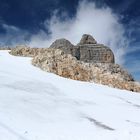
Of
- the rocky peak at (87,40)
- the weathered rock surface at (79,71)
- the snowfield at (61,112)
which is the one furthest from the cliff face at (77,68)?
the rocky peak at (87,40)

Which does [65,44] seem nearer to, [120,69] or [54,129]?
[120,69]

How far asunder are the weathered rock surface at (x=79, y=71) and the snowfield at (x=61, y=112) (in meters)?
5.51

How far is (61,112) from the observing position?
1995 centimetres

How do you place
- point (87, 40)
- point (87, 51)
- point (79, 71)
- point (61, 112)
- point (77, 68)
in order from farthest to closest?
point (87, 40), point (87, 51), point (77, 68), point (79, 71), point (61, 112)

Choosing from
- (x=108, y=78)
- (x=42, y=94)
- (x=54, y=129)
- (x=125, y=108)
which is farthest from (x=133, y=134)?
(x=108, y=78)

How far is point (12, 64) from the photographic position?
35.9m

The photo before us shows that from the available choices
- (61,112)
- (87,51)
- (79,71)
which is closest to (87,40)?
(87,51)

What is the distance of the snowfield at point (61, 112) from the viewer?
15805 mm

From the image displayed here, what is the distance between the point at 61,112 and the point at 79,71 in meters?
17.1

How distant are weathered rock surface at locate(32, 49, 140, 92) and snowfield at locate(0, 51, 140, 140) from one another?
551cm

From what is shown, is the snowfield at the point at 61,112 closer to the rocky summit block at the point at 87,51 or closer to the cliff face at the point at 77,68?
the cliff face at the point at 77,68

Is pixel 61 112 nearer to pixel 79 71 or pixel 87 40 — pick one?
pixel 79 71

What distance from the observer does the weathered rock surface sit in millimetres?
35906

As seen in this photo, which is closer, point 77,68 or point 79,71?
point 79,71
